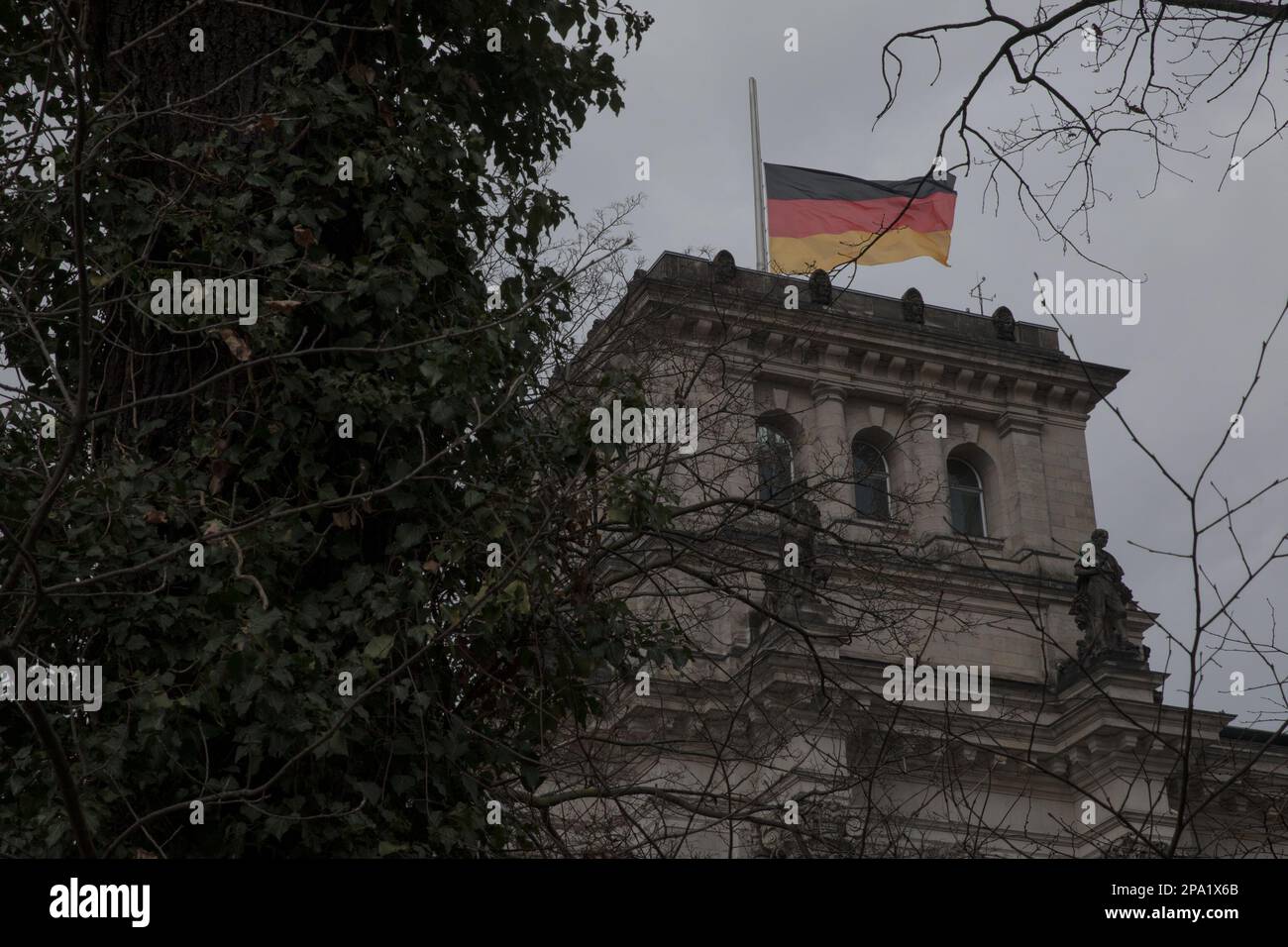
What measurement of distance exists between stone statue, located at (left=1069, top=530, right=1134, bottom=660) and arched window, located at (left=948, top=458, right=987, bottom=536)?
8.84 m

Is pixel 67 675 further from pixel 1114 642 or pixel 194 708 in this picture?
pixel 1114 642

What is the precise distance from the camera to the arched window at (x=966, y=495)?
48719 mm

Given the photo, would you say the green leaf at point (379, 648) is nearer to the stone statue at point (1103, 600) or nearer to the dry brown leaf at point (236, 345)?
the dry brown leaf at point (236, 345)

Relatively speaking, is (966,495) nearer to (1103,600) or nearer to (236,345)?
(1103,600)

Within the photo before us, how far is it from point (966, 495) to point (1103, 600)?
10.6m

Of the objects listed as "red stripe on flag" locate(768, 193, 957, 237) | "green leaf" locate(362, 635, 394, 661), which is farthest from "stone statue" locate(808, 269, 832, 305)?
"red stripe on flag" locate(768, 193, 957, 237)

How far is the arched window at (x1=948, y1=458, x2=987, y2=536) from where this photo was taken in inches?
1918

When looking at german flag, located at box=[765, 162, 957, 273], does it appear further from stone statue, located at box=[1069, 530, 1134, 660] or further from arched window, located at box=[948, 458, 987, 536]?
arched window, located at box=[948, 458, 987, 536]

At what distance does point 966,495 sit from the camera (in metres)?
49.4

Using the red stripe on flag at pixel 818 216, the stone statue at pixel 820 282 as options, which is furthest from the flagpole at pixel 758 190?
the stone statue at pixel 820 282

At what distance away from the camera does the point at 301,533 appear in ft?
31.1

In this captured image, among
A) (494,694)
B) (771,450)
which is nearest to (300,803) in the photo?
(494,694)
